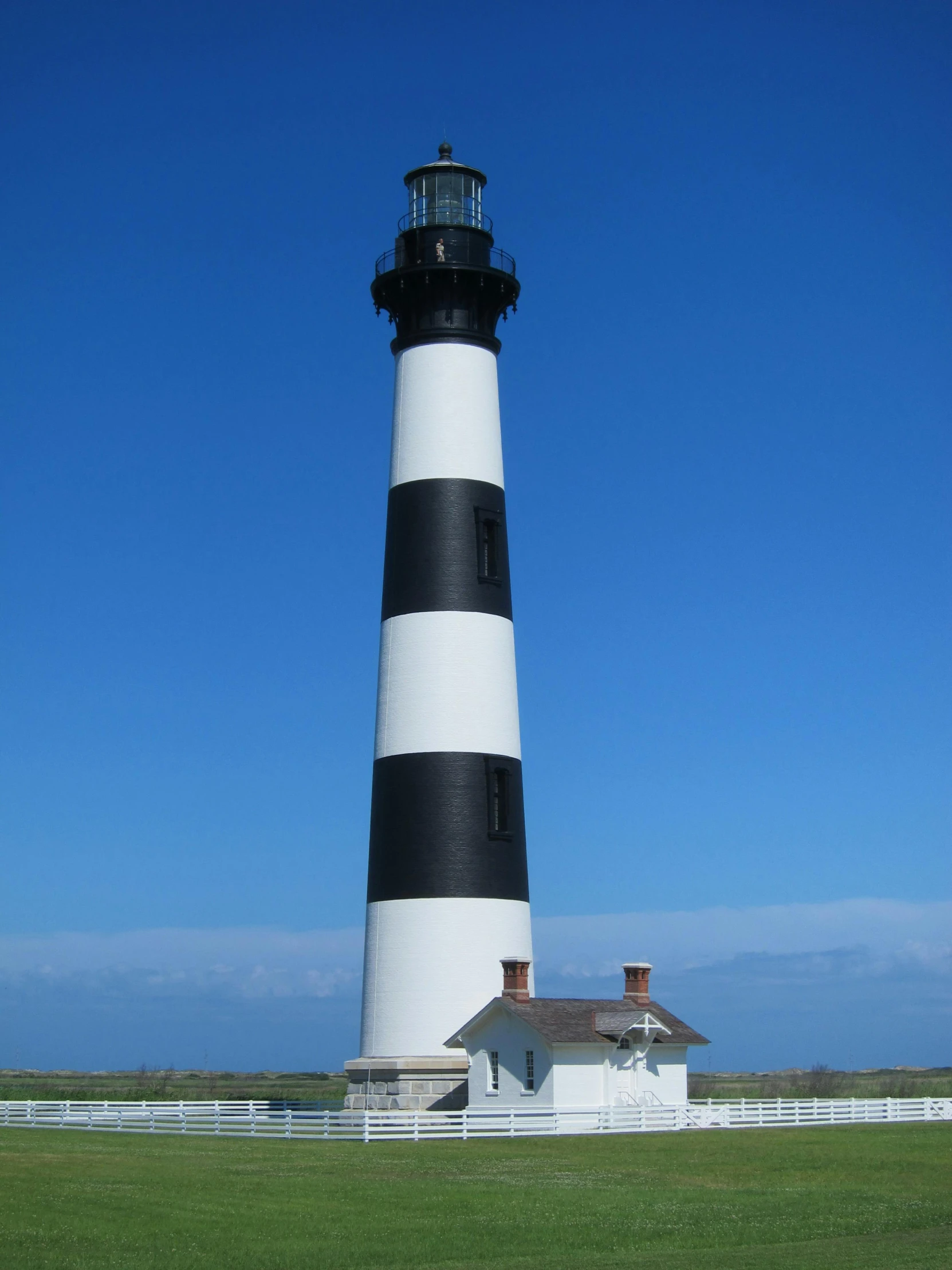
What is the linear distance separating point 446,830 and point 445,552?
21.2ft

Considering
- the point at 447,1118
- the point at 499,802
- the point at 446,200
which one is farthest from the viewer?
the point at 446,200

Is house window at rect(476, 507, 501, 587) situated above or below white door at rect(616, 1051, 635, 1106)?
above

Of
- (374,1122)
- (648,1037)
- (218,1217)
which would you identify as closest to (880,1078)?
(648,1037)

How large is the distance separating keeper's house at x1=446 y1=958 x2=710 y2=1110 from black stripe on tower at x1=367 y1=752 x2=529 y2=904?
7.09 ft

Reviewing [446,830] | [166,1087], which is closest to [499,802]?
[446,830]

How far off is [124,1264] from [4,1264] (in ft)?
4.58

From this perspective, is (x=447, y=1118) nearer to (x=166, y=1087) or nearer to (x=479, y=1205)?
(x=479, y=1205)

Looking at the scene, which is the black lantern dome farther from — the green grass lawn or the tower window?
the green grass lawn

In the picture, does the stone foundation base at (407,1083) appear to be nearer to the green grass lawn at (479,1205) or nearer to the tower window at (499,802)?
the green grass lawn at (479,1205)

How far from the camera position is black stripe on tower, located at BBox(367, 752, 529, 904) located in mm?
34906

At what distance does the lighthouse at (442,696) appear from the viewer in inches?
1377

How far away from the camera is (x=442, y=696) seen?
35.8 metres

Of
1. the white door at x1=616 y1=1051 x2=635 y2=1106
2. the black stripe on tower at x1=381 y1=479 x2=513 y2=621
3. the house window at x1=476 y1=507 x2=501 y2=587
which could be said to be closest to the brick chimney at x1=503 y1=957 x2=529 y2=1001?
the white door at x1=616 y1=1051 x2=635 y2=1106

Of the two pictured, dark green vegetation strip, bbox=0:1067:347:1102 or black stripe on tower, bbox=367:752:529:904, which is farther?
dark green vegetation strip, bbox=0:1067:347:1102
